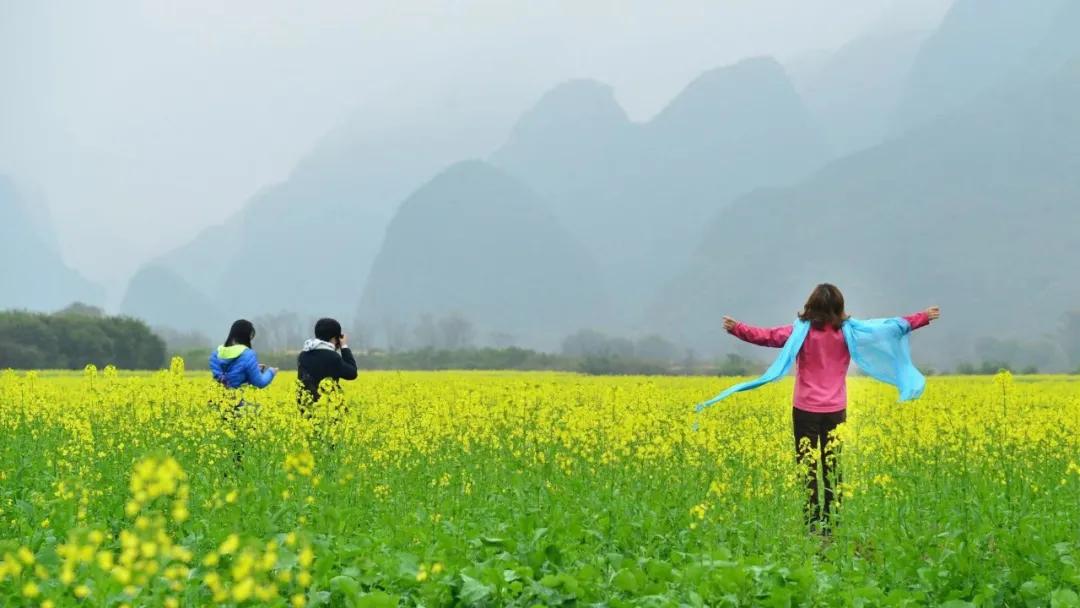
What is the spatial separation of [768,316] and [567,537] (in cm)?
19289

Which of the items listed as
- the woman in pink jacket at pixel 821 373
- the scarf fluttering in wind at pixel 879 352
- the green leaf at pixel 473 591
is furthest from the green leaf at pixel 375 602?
the woman in pink jacket at pixel 821 373

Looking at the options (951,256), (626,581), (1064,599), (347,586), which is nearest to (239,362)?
(347,586)

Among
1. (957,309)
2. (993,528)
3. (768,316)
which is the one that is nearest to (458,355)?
(993,528)

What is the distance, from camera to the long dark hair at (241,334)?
9.27m

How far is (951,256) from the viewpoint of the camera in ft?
Answer: 563

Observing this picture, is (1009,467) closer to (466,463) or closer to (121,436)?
(466,463)

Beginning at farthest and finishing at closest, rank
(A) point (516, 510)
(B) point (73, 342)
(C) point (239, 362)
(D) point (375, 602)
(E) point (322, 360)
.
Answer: (B) point (73, 342) < (C) point (239, 362) < (E) point (322, 360) < (A) point (516, 510) < (D) point (375, 602)

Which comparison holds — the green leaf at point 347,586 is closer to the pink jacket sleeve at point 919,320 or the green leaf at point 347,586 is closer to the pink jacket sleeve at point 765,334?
the pink jacket sleeve at point 765,334

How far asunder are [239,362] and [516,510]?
3.94 m

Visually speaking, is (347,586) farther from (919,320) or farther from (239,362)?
(919,320)

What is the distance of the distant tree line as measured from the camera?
44469 mm

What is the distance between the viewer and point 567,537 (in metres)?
5.84

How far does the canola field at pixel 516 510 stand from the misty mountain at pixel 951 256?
144 meters

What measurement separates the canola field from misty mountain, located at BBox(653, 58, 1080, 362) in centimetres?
14372
